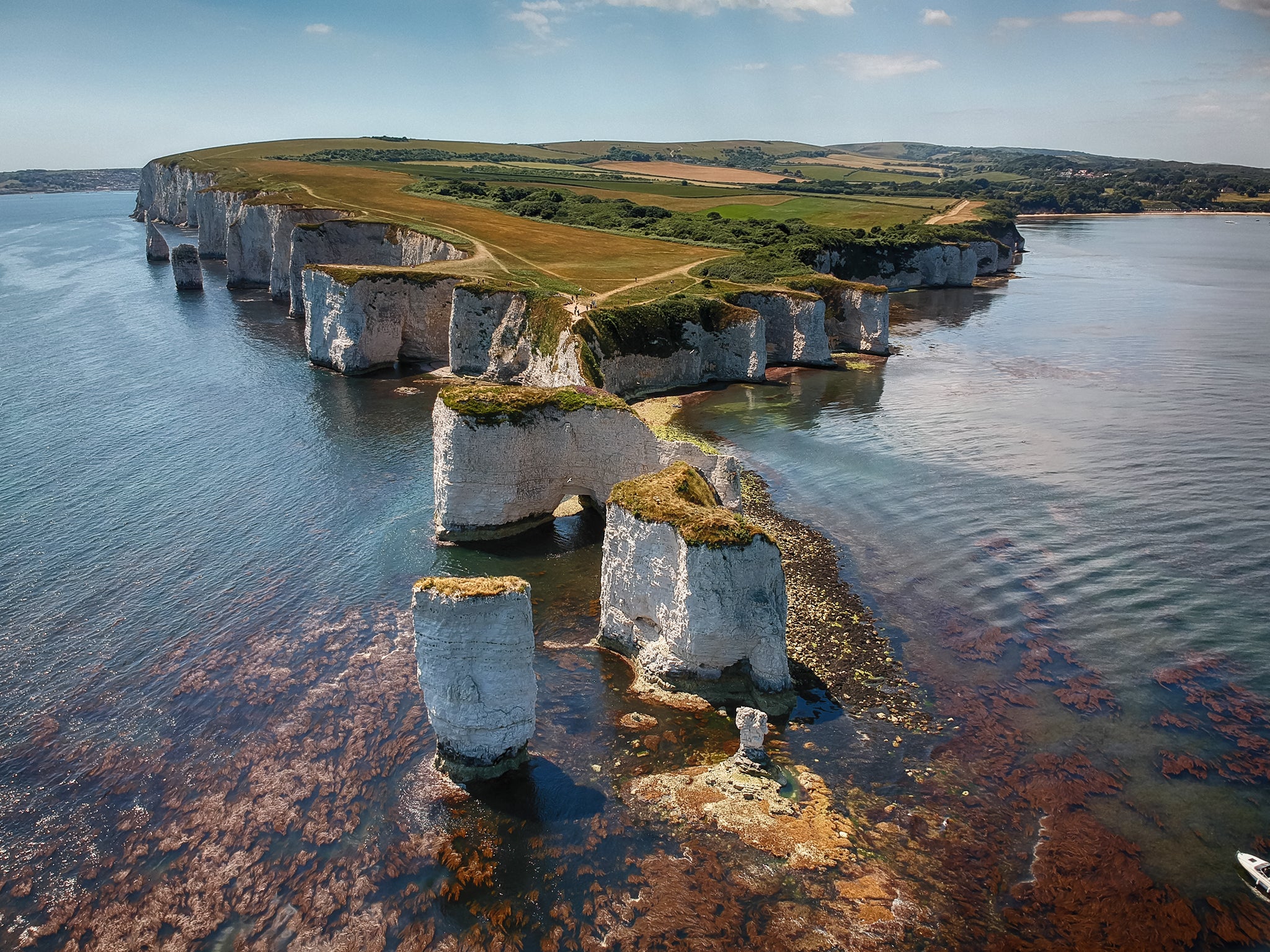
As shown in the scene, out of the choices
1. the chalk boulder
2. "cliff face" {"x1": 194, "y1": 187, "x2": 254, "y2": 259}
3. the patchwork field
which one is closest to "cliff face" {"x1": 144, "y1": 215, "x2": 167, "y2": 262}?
"cliff face" {"x1": 194, "y1": 187, "x2": 254, "y2": 259}

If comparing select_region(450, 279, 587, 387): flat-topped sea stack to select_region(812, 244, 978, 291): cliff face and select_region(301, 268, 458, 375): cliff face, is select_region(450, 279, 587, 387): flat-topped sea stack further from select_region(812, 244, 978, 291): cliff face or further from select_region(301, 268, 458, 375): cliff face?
select_region(812, 244, 978, 291): cliff face

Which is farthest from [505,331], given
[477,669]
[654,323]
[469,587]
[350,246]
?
[477,669]

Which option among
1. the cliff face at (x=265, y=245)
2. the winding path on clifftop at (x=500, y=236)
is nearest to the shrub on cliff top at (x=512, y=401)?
the winding path on clifftop at (x=500, y=236)

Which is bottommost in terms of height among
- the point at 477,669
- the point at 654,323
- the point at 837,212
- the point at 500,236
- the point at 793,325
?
the point at 477,669

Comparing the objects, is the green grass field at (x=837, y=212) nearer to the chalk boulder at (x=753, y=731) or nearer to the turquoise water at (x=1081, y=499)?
the turquoise water at (x=1081, y=499)

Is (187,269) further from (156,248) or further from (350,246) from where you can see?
(156,248)

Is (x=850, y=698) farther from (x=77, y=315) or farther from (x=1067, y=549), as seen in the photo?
(x=77, y=315)
